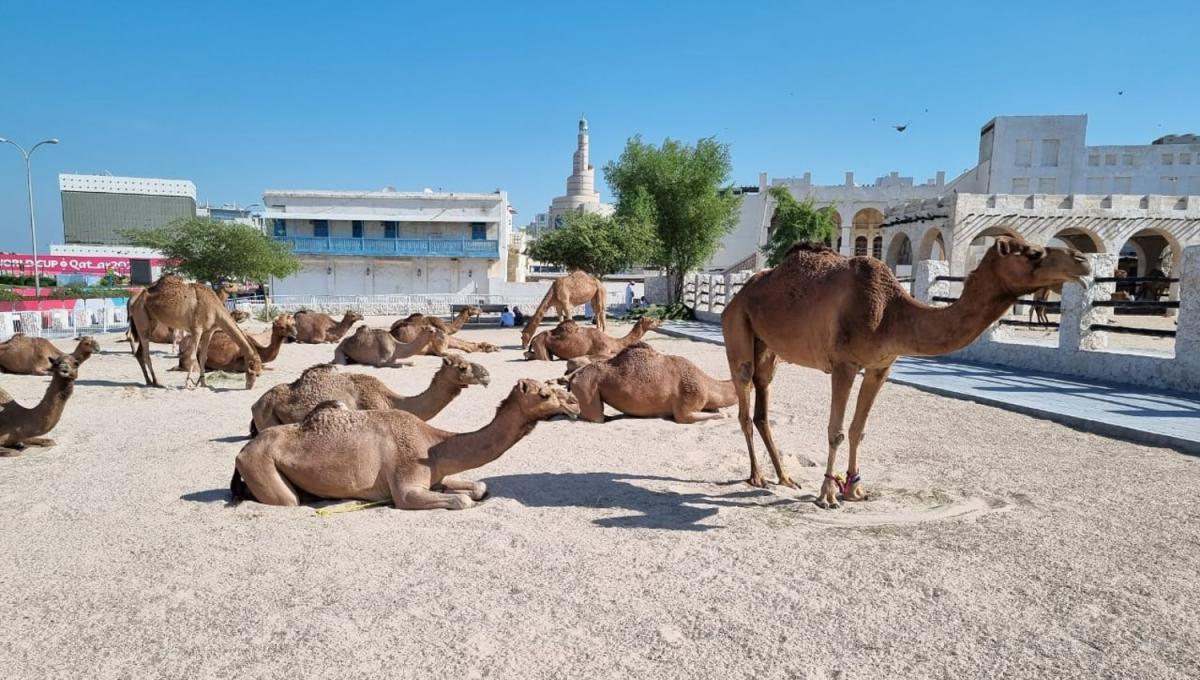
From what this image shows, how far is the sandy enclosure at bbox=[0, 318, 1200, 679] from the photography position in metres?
3.08

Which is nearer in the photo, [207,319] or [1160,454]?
[1160,454]

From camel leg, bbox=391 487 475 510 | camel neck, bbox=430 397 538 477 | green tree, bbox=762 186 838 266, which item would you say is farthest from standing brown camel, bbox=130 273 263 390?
green tree, bbox=762 186 838 266

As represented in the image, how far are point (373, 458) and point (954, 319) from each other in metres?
3.98

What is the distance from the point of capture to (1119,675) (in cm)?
291

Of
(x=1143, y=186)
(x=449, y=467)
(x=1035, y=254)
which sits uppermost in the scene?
(x=1143, y=186)

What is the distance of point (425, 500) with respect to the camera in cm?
484

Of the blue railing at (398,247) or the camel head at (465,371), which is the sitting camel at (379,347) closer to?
the camel head at (465,371)

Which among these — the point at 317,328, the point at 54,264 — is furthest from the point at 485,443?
the point at 54,264

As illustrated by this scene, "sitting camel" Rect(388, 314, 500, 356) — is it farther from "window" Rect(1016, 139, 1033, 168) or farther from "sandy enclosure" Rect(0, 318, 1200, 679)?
"window" Rect(1016, 139, 1033, 168)

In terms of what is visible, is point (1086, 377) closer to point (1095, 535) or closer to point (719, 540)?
point (1095, 535)

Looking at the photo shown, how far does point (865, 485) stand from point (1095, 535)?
1.59 metres

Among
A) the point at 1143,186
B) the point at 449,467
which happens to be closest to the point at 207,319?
the point at 449,467

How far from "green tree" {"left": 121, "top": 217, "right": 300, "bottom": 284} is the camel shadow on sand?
28.1m

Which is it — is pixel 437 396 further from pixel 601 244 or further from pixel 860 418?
pixel 601 244
